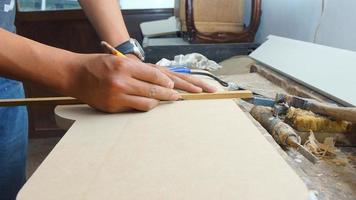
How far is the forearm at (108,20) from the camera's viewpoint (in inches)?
33.7

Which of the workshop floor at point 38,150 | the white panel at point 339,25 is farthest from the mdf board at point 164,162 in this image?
the workshop floor at point 38,150

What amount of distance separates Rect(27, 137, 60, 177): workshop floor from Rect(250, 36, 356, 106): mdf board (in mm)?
1855

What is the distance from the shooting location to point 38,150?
2643 millimetres

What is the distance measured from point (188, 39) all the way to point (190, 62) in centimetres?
32

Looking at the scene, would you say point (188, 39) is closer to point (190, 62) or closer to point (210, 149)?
point (190, 62)

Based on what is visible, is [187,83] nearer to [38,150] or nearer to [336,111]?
[336,111]

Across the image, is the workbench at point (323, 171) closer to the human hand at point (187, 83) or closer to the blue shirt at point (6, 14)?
the human hand at point (187, 83)

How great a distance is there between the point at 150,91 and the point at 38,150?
90.7 inches

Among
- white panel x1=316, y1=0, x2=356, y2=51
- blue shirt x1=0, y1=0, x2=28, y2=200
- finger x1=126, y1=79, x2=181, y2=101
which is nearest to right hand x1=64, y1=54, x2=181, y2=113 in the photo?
finger x1=126, y1=79, x2=181, y2=101

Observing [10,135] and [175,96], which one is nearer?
[175,96]

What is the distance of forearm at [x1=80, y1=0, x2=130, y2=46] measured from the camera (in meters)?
0.86

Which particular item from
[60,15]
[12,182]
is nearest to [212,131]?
[12,182]

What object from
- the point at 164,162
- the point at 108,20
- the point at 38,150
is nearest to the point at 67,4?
the point at 38,150

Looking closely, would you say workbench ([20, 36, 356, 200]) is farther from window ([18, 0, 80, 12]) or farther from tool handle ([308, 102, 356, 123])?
window ([18, 0, 80, 12])
